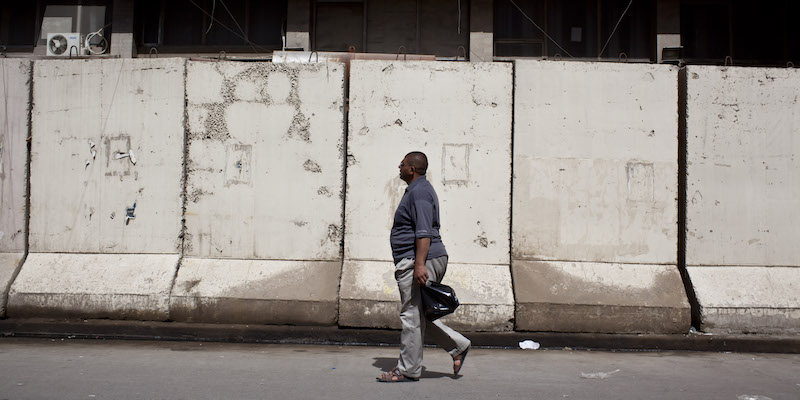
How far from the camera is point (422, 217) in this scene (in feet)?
16.6

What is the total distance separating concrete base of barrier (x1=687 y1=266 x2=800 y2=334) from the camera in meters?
6.86

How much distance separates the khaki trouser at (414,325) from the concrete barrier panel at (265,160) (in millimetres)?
2241

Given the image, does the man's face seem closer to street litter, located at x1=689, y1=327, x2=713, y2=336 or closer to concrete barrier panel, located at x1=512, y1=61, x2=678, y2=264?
concrete barrier panel, located at x1=512, y1=61, x2=678, y2=264

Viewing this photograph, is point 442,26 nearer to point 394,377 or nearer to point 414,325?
point 414,325

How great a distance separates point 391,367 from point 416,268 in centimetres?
112

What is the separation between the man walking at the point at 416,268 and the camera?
5055 mm

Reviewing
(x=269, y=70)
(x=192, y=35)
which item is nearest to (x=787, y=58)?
(x=269, y=70)

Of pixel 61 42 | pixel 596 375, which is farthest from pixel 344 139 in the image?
pixel 61 42

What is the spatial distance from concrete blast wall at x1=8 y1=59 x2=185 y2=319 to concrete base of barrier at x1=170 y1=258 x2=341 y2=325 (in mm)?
480

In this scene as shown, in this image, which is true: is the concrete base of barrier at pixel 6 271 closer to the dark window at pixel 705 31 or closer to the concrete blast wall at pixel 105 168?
the concrete blast wall at pixel 105 168

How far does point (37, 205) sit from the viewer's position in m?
7.52

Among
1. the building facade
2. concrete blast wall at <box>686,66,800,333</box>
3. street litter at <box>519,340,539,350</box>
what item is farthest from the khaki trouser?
the building facade

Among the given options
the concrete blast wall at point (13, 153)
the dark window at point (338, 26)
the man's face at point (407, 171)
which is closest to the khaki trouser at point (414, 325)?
the man's face at point (407, 171)

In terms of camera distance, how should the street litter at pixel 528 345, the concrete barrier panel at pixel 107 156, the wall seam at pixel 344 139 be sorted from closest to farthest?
the street litter at pixel 528 345 → the wall seam at pixel 344 139 → the concrete barrier panel at pixel 107 156
